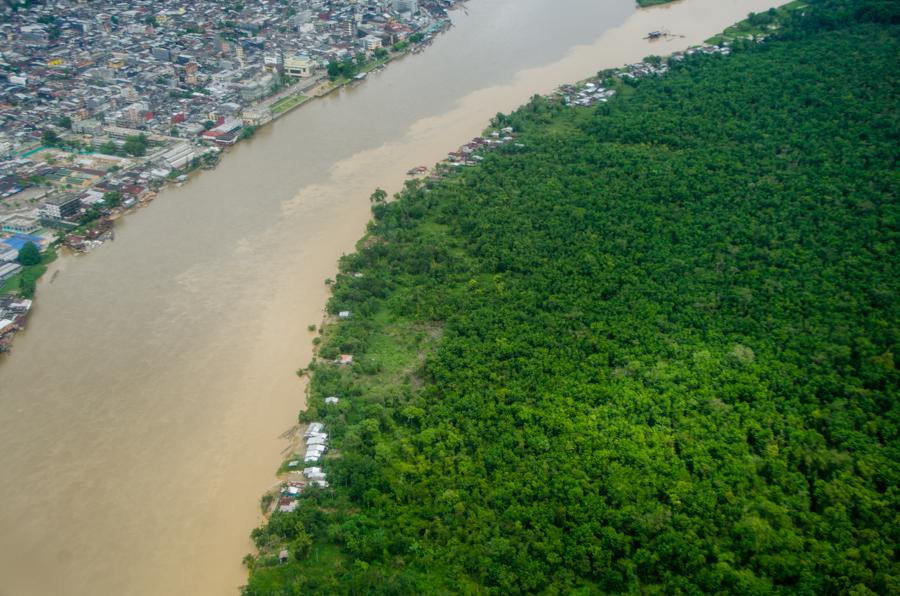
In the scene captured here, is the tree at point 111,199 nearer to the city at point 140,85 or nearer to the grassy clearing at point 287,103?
the city at point 140,85

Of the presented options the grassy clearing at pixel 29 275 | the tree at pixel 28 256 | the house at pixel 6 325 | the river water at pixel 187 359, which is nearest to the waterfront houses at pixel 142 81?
the grassy clearing at pixel 29 275

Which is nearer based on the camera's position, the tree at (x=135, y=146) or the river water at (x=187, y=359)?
the river water at (x=187, y=359)

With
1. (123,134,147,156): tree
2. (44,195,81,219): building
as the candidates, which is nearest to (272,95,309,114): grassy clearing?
(123,134,147,156): tree

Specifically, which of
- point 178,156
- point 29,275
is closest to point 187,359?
point 29,275

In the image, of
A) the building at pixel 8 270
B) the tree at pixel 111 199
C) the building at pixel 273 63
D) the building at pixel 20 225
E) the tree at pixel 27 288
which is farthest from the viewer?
the building at pixel 273 63

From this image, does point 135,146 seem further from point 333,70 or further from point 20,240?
point 333,70

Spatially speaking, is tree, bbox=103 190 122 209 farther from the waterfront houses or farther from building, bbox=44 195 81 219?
building, bbox=44 195 81 219
